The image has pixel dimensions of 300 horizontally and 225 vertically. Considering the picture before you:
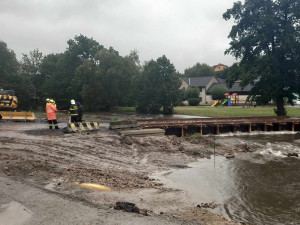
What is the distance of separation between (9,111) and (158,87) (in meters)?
21.9

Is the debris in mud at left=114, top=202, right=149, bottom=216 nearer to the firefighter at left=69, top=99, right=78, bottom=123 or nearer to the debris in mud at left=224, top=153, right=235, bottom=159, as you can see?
the debris in mud at left=224, top=153, right=235, bottom=159

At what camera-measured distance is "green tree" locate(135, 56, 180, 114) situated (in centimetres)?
4044

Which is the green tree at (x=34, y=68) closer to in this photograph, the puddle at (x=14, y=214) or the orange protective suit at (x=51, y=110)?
the orange protective suit at (x=51, y=110)

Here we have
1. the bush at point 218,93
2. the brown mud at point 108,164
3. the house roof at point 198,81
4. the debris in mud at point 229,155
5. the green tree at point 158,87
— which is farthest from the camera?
the house roof at point 198,81

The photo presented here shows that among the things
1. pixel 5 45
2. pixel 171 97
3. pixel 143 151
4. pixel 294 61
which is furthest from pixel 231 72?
pixel 5 45

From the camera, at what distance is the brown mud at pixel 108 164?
695 centimetres

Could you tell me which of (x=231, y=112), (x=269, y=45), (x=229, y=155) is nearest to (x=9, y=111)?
(x=229, y=155)

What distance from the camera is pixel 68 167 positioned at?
9422 mm

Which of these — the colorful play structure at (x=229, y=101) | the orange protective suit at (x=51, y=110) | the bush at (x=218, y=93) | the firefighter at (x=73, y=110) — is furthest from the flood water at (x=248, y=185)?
the bush at (x=218, y=93)

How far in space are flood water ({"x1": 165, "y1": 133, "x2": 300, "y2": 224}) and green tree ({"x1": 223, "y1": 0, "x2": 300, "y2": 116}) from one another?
60.5 feet

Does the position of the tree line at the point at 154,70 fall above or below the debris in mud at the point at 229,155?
above

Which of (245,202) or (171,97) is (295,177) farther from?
(171,97)

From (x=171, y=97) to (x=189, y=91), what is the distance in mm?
22575

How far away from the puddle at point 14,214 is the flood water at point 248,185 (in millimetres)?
4306
